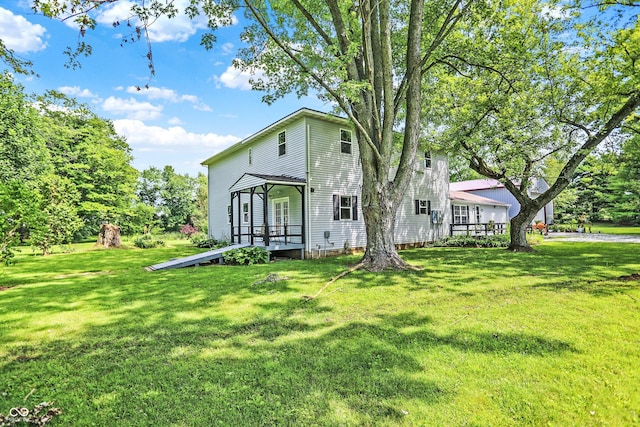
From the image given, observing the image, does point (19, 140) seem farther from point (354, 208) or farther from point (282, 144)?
point (354, 208)

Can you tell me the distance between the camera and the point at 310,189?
12.8m

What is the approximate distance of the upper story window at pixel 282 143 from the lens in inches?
556

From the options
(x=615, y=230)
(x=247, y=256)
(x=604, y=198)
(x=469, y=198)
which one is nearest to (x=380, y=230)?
(x=247, y=256)

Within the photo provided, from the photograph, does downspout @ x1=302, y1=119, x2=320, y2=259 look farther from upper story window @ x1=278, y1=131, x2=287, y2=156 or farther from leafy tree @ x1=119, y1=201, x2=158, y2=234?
leafy tree @ x1=119, y1=201, x2=158, y2=234

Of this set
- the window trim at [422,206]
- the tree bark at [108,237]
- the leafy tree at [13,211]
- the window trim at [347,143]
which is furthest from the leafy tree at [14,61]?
the window trim at [422,206]

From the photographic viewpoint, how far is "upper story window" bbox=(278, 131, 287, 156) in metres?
14.1

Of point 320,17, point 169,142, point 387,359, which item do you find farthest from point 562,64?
point 169,142

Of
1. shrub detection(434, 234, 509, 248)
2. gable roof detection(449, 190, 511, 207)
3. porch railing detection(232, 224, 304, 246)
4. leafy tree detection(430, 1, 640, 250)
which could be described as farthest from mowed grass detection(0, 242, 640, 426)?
gable roof detection(449, 190, 511, 207)

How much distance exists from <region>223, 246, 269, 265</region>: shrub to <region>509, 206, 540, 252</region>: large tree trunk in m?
11.2

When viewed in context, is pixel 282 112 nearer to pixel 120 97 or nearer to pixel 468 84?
pixel 468 84

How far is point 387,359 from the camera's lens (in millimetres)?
3385

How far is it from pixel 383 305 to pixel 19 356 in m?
5.03

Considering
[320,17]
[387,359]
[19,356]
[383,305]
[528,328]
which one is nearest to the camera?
[387,359]

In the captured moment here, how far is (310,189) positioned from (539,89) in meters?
9.77
